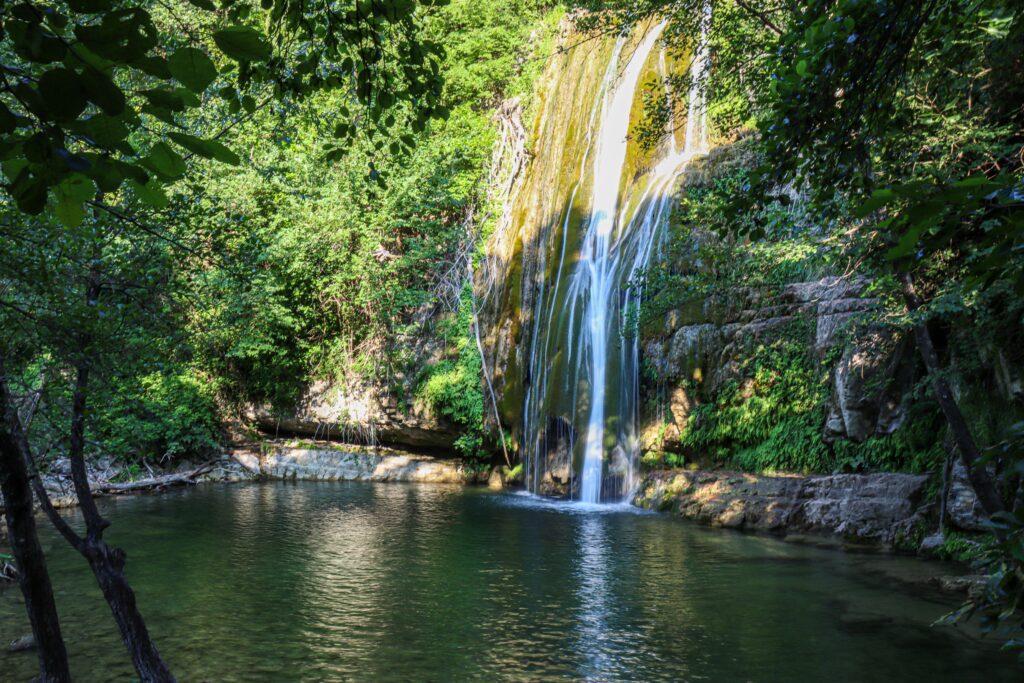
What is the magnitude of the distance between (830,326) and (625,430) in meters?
4.41

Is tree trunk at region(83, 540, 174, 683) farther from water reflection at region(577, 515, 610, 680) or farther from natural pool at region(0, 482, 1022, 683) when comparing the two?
water reflection at region(577, 515, 610, 680)

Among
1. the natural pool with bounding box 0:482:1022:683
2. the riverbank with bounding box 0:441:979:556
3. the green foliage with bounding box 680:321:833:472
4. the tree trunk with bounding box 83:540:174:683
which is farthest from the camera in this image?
the green foliage with bounding box 680:321:833:472

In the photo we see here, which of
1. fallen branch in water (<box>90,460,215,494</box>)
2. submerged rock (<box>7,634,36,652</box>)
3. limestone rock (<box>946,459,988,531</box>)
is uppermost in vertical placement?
limestone rock (<box>946,459,988,531</box>)

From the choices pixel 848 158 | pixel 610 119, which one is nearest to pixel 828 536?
pixel 848 158

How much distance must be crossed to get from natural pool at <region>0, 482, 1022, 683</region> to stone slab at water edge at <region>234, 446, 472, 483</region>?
689cm

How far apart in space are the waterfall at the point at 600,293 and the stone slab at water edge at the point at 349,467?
332cm

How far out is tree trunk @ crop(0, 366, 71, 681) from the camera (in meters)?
4.20

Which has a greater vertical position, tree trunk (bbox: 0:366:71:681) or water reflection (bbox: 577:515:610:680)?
tree trunk (bbox: 0:366:71:681)

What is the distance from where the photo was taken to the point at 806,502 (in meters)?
10.7

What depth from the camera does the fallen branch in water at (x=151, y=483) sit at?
15703 millimetres

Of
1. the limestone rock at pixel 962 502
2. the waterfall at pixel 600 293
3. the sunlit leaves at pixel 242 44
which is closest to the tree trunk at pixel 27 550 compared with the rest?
the sunlit leaves at pixel 242 44

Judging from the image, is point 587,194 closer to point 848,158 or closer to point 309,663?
point 309,663

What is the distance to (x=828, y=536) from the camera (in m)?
10.2

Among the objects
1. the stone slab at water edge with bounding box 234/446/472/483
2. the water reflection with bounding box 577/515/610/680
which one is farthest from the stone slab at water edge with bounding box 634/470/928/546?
the stone slab at water edge with bounding box 234/446/472/483
